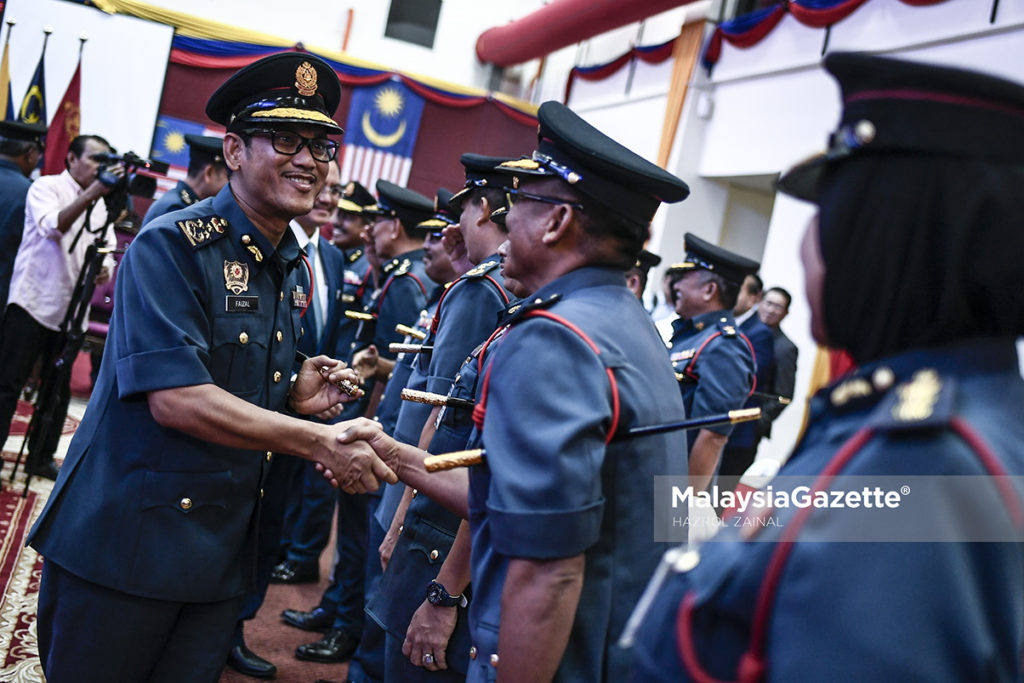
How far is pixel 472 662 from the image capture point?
1.35 meters

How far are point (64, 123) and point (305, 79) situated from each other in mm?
8559

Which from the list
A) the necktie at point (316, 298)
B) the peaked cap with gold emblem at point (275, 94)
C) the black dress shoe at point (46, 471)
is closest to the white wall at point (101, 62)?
the black dress shoe at point (46, 471)

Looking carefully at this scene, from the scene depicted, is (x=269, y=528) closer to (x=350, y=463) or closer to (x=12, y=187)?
(x=350, y=463)

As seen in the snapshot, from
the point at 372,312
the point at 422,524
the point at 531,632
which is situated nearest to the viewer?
the point at 531,632

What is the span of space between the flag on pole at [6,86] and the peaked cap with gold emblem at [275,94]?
823cm

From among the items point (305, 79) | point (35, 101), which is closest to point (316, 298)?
point (305, 79)

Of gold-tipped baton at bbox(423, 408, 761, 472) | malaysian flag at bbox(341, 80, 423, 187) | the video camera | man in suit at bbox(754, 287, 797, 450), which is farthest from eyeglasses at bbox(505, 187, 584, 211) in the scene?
malaysian flag at bbox(341, 80, 423, 187)

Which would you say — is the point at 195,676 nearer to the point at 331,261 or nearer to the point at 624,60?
the point at 331,261

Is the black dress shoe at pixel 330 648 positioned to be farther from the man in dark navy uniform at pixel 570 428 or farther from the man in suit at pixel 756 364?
the man in suit at pixel 756 364

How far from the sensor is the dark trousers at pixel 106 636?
5.26 feet

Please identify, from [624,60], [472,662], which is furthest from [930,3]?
[472,662]

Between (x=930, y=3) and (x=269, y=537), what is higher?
(x=930, y=3)

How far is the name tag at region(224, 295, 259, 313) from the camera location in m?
1.71

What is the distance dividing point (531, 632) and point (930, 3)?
20.2ft
